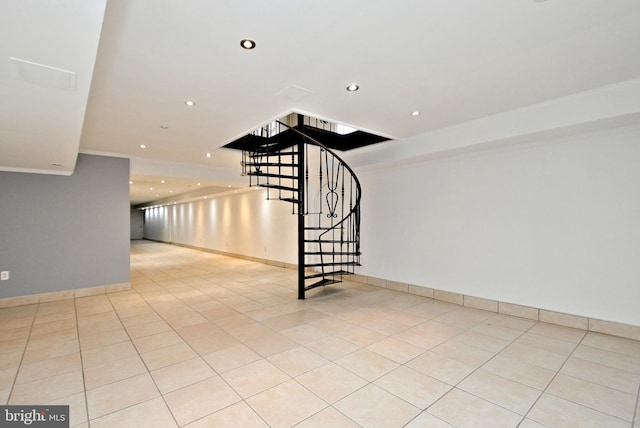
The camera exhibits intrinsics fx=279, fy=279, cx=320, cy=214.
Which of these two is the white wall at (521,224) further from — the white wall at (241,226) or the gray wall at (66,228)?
the gray wall at (66,228)

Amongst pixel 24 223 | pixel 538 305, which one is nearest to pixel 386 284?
pixel 538 305

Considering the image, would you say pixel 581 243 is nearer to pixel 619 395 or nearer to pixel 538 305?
pixel 538 305

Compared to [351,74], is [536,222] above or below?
below

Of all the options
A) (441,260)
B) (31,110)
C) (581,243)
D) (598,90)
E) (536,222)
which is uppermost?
(598,90)

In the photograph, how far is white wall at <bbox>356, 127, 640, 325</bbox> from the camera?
3150 mm

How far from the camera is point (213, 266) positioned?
8.05 meters

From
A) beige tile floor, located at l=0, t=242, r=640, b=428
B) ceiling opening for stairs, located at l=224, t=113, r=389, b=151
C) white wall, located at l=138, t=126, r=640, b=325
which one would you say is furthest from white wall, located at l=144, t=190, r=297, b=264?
beige tile floor, located at l=0, t=242, r=640, b=428

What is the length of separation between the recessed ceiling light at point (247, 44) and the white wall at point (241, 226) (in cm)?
530

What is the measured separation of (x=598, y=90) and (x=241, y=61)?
3.54m

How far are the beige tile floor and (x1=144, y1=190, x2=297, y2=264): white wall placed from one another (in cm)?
349

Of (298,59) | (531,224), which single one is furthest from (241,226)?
(531,224)

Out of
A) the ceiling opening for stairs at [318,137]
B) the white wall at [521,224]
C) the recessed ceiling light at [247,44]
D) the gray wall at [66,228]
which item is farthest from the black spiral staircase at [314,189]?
the gray wall at [66,228]

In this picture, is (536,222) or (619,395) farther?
(536,222)

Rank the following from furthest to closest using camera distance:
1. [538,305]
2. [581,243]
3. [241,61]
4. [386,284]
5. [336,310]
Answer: [386,284] → [336,310] → [538,305] → [581,243] → [241,61]
